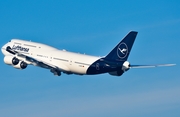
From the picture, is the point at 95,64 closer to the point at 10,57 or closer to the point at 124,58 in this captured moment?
the point at 124,58

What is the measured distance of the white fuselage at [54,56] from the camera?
5714 inches

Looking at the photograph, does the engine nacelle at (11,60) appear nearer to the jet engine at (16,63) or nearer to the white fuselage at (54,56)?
the jet engine at (16,63)

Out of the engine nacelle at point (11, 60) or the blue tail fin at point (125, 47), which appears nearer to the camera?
the blue tail fin at point (125, 47)

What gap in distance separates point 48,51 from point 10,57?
8381mm

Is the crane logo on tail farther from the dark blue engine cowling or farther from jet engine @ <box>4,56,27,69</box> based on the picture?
jet engine @ <box>4,56,27,69</box>

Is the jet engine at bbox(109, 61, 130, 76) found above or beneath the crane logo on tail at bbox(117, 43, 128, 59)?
beneath

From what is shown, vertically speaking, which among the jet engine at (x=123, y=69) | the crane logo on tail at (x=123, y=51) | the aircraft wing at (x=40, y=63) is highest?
the aircraft wing at (x=40, y=63)

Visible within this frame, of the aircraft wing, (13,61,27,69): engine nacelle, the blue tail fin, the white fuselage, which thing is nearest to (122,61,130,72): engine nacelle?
the blue tail fin

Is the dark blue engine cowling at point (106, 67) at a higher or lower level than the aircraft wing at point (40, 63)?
lower

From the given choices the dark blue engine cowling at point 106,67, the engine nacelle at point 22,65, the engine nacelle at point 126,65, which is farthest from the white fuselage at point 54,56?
the engine nacelle at point 126,65

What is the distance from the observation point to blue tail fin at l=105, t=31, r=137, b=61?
13775cm

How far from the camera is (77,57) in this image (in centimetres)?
14675

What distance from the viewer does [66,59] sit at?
148 m

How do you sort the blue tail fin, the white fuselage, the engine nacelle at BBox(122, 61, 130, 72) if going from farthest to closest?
the white fuselage, the blue tail fin, the engine nacelle at BBox(122, 61, 130, 72)
